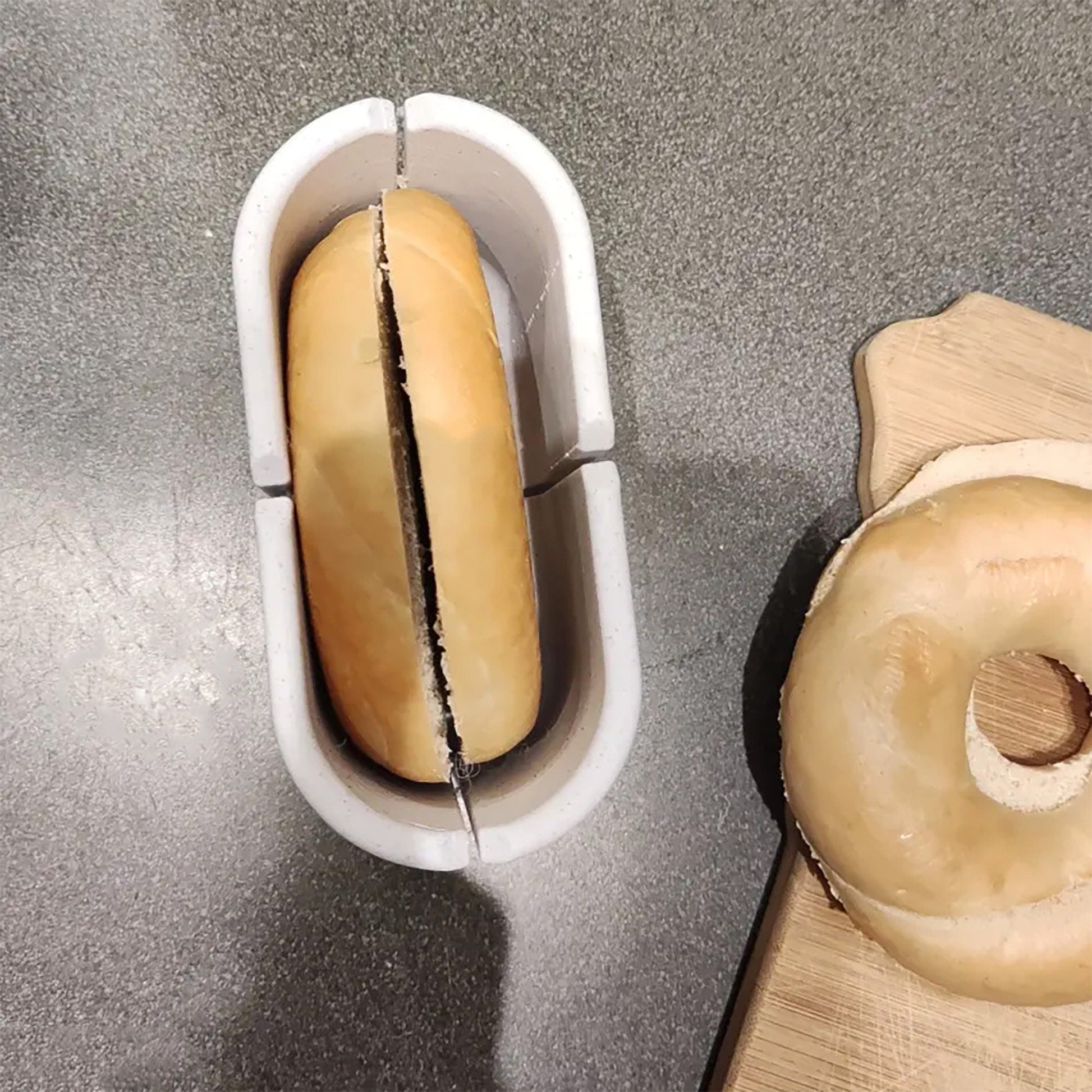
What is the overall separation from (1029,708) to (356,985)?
1.72ft

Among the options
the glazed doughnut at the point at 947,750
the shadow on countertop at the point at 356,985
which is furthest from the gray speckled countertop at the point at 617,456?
the glazed doughnut at the point at 947,750

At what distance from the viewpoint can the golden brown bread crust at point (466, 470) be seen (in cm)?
48

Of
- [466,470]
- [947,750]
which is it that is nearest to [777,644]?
[947,750]

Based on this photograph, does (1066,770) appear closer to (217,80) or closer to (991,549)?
(991,549)

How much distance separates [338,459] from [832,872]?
0.41 meters

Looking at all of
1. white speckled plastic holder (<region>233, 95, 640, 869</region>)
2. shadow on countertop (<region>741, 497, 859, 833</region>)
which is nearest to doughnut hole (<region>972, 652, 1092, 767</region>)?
shadow on countertop (<region>741, 497, 859, 833</region>)

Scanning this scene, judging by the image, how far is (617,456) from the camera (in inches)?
28.5

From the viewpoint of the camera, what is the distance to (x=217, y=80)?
706 millimetres

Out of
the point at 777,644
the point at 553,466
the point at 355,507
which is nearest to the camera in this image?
the point at 355,507

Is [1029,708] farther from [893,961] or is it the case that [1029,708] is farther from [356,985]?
[356,985]

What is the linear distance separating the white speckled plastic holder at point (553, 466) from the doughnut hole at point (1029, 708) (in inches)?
12.1

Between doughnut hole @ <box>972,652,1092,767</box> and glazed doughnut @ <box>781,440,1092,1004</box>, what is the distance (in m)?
0.06

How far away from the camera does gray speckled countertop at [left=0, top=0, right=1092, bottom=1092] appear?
670 mm

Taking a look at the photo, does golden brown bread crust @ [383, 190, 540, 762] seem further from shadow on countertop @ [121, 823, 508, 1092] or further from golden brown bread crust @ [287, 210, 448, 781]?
shadow on countertop @ [121, 823, 508, 1092]
